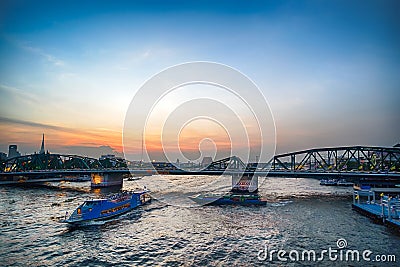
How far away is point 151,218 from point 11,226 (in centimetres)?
1843

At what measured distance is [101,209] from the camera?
1554 inches

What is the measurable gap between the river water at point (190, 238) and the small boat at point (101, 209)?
1305 millimetres

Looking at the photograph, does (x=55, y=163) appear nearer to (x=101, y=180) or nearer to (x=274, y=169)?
(x=101, y=180)

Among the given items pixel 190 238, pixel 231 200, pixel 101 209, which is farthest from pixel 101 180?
pixel 190 238

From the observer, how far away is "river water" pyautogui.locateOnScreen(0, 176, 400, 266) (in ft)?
77.7

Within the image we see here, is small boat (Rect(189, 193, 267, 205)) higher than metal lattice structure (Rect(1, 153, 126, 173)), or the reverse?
metal lattice structure (Rect(1, 153, 126, 173))

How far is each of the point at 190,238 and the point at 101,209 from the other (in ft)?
54.4

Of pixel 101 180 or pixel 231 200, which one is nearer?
pixel 231 200

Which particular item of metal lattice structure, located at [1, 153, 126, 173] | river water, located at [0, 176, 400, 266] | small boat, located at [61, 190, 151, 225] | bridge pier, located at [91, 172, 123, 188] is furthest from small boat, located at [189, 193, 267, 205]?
metal lattice structure, located at [1, 153, 126, 173]

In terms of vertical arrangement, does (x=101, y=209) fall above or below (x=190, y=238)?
above

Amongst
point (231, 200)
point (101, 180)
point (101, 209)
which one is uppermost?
point (101, 209)

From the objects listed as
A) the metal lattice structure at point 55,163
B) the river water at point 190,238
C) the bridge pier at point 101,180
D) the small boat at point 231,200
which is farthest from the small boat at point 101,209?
the metal lattice structure at point 55,163

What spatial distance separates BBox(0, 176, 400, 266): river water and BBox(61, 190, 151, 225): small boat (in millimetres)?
1305

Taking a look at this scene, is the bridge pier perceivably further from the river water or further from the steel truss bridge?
the river water
